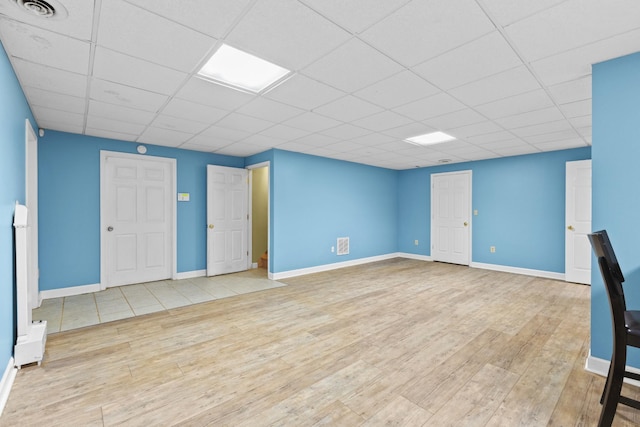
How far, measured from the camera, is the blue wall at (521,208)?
216 inches

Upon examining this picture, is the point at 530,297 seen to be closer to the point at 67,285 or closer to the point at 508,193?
the point at 508,193

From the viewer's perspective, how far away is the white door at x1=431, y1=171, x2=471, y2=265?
22.1 feet

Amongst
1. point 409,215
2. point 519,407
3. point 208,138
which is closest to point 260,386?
point 519,407

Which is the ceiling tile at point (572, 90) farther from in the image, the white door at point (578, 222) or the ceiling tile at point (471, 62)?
the white door at point (578, 222)

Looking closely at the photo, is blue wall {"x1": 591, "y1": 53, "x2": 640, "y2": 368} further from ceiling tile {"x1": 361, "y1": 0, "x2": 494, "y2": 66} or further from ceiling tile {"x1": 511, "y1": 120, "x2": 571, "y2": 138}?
ceiling tile {"x1": 511, "y1": 120, "x2": 571, "y2": 138}

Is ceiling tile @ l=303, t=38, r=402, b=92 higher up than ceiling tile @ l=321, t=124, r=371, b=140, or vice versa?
ceiling tile @ l=303, t=38, r=402, b=92

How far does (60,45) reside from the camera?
82.3 inches

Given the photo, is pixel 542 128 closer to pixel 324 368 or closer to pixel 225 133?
pixel 324 368

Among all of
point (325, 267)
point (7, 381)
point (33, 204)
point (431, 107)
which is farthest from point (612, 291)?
point (33, 204)

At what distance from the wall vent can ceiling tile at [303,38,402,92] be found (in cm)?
418

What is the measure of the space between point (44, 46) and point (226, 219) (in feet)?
Answer: 13.1

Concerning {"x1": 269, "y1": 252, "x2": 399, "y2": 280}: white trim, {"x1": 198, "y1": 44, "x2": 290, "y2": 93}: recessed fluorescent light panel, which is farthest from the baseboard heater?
{"x1": 269, "y1": 252, "x2": 399, "y2": 280}: white trim

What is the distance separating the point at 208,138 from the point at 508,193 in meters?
5.95

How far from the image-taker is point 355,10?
68.4 inches
